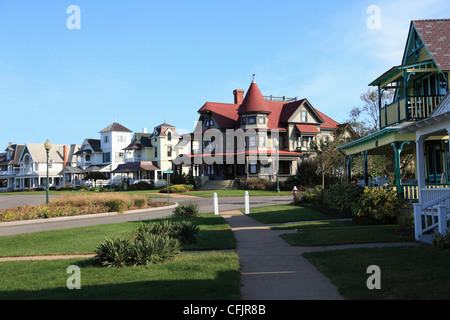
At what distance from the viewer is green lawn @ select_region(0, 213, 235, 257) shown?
11.6 meters

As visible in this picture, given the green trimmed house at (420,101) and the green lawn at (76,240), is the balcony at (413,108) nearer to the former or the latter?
the green trimmed house at (420,101)

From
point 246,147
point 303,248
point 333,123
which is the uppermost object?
point 333,123

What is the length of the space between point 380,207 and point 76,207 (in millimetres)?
16883

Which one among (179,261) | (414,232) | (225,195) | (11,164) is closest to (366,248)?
(414,232)

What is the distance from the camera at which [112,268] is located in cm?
854

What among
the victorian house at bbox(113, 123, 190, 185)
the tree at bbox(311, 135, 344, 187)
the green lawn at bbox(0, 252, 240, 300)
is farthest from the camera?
the victorian house at bbox(113, 123, 190, 185)

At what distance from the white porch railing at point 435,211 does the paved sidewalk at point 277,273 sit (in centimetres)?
364

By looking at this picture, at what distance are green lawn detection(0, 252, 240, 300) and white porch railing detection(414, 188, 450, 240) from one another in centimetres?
558

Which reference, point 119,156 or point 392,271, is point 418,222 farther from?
point 119,156

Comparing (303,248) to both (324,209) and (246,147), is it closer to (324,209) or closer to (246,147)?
(324,209)

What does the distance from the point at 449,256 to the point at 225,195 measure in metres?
28.3

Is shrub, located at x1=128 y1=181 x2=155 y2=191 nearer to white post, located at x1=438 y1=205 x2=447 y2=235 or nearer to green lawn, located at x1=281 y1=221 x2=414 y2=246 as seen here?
green lawn, located at x1=281 y1=221 x2=414 y2=246

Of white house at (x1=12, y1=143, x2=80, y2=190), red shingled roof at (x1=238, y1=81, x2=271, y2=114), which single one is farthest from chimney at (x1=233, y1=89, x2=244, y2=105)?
white house at (x1=12, y1=143, x2=80, y2=190)

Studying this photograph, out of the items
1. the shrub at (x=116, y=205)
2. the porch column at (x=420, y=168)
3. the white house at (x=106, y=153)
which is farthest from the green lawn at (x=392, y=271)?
the white house at (x=106, y=153)
